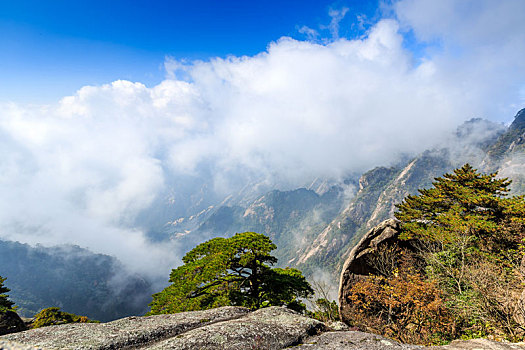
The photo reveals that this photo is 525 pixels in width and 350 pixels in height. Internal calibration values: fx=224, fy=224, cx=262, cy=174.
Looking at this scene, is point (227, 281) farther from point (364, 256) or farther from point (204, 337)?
point (364, 256)

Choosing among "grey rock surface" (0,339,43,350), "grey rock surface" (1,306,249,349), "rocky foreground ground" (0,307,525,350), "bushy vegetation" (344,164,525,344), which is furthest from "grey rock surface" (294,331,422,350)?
"grey rock surface" (0,339,43,350)

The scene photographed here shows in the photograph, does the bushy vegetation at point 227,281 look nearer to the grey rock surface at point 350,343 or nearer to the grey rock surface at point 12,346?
the grey rock surface at point 350,343

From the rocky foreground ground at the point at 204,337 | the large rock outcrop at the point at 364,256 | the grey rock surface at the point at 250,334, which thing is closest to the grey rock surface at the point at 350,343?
the rocky foreground ground at the point at 204,337

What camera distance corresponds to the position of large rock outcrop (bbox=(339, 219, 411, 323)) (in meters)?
27.2

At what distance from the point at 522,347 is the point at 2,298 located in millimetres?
61147

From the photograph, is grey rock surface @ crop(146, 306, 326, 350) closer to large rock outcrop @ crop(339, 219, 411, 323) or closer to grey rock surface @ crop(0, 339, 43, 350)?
grey rock surface @ crop(0, 339, 43, 350)

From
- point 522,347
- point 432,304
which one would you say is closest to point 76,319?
point 432,304

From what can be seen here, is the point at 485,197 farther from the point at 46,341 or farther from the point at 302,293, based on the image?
the point at 46,341

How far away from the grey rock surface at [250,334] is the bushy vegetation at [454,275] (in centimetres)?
1111

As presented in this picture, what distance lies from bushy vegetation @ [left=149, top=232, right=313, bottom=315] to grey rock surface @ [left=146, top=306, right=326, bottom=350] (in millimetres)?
9626

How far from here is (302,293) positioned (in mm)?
23094

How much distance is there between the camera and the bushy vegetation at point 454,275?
49.3ft

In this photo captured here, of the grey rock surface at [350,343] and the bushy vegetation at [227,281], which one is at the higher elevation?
the bushy vegetation at [227,281]

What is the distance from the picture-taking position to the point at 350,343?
28.2ft
